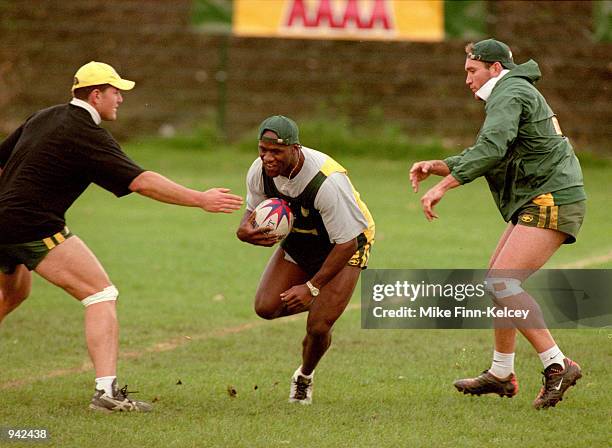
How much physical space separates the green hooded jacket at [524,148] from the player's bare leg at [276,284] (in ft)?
4.87

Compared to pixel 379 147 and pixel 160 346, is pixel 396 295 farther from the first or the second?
pixel 379 147

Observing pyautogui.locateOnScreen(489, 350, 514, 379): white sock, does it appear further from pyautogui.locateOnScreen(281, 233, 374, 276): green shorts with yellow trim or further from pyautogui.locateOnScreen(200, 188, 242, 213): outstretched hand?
pyautogui.locateOnScreen(200, 188, 242, 213): outstretched hand

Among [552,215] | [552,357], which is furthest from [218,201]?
[552,357]

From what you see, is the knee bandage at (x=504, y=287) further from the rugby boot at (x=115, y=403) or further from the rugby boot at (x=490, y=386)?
the rugby boot at (x=115, y=403)

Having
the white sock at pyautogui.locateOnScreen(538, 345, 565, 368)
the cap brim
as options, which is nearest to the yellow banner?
the cap brim

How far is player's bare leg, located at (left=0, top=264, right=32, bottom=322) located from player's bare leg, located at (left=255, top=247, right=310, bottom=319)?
1.55 meters

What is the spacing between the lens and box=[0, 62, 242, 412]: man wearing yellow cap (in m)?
6.96

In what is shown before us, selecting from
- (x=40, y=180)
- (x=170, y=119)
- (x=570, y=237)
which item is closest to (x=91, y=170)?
(x=40, y=180)

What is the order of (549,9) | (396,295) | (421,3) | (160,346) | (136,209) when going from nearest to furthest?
(396,295) → (160,346) → (136,209) → (421,3) → (549,9)

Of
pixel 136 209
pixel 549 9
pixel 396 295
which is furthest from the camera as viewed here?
pixel 549 9

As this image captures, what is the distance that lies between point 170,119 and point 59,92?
244 cm

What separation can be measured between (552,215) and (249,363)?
271 centimetres

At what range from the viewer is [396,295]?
8000 millimetres

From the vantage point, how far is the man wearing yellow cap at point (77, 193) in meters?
6.96
